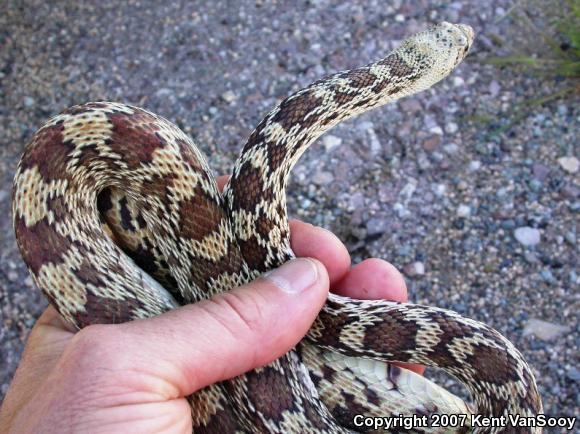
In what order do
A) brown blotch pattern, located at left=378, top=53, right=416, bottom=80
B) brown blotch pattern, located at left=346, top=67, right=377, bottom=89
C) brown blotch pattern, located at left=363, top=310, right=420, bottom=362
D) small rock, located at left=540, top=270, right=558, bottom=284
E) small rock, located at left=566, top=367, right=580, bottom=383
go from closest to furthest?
1. brown blotch pattern, located at left=363, top=310, right=420, bottom=362
2. brown blotch pattern, located at left=346, top=67, right=377, bottom=89
3. brown blotch pattern, located at left=378, top=53, right=416, bottom=80
4. small rock, located at left=566, top=367, right=580, bottom=383
5. small rock, located at left=540, top=270, right=558, bottom=284

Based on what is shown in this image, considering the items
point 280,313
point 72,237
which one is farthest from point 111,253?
point 280,313

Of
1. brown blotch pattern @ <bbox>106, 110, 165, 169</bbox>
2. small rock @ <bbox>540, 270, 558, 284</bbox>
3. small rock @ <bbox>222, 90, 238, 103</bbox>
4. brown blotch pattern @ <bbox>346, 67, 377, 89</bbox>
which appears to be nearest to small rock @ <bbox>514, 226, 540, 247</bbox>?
small rock @ <bbox>540, 270, 558, 284</bbox>

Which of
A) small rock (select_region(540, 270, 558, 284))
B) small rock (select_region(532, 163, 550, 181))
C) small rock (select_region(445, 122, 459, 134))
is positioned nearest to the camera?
small rock (select_region(540, 270, 558, 284))

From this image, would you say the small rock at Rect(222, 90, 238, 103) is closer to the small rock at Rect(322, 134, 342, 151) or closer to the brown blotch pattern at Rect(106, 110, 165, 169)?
the small rock at Rect(322, 134, 342, 151)

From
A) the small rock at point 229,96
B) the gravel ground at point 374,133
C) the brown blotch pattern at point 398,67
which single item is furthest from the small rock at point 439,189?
the small rock at point 229,96

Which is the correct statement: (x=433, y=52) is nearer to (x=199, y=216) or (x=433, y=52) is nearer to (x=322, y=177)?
(x=322, y=177)

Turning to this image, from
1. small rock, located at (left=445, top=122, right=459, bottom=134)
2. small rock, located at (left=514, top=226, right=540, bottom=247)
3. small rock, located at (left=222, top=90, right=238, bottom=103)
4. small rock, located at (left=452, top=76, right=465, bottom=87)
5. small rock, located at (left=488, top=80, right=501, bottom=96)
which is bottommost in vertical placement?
small rock, located at (left=514, top=226, right=540, bottom=247)
